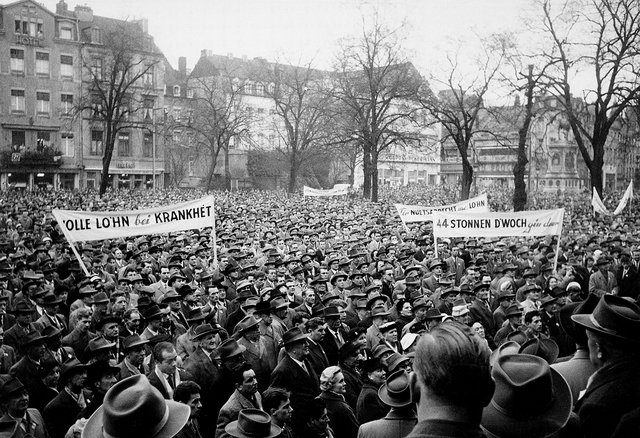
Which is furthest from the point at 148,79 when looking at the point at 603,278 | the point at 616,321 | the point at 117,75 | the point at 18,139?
the point at 616,321

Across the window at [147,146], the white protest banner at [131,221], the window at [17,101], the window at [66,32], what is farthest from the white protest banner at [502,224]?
the window at [66,32]

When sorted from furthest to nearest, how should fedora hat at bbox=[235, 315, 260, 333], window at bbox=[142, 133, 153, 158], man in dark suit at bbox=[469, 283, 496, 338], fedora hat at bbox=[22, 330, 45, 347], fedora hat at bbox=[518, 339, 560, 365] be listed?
window at bbox=[142, 133, 153, 158] < man in dark suit at bbox=[469, 283, 496, 338] < fedora hat at bbox=[235, 315, 260, 333] < fedora hat at bbox=[22, 330, 45, 347] < fedora hat at bbox=[518, 339, 560, 365]

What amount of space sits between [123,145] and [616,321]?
2417 inches

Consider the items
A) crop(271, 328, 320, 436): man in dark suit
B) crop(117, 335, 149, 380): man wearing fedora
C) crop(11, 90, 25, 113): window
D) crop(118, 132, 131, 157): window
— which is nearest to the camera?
crop(271, 328, 320, 436): man in dark suit

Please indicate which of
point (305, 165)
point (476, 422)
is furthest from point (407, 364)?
point (305, 165)

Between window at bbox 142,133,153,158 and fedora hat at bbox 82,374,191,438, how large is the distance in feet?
200

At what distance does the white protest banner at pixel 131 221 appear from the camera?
11.6m

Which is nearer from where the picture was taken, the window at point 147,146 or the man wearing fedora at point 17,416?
the man wearing fedora at point 17,416

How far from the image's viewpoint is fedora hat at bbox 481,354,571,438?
2.82 metres

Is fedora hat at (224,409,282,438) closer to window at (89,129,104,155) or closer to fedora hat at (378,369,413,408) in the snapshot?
fedora hat at (378,369,413,408)

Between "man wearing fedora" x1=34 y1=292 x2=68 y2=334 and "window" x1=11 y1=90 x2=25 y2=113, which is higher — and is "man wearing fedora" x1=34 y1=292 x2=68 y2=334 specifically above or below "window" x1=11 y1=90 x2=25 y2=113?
below

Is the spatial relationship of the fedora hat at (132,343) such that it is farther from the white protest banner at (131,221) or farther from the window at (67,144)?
the window at (67,144)

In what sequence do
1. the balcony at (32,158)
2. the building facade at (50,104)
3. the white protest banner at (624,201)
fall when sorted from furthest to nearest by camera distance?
the building facade at (50,104)
the balcony at (32,158)
the white protest banner at (624,201)

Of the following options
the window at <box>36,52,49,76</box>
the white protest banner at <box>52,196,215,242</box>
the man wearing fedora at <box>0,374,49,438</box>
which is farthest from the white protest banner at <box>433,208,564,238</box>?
the window at <box>36,52,49,76</box>
